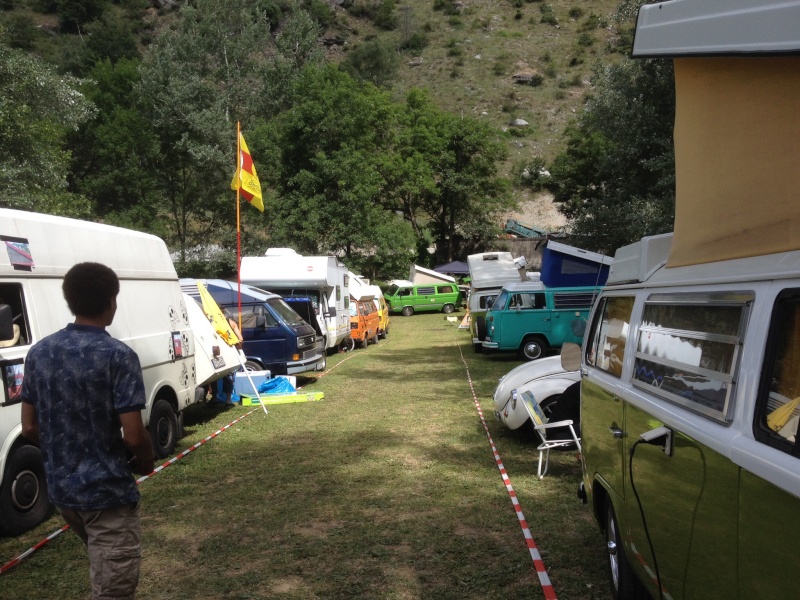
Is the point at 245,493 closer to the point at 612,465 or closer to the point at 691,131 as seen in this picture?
the point at 612,465

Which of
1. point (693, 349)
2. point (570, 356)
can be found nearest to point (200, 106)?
point (570, 356)

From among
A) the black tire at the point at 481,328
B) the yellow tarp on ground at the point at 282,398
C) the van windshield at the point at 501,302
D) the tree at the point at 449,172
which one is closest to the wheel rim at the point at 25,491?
the yellow tarp on ground at the point at 282,398

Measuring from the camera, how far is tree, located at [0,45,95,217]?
19344 mm

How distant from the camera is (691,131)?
300 centimetres

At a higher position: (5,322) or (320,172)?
(320,172)

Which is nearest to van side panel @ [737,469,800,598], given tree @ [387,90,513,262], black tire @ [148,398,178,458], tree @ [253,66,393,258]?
black tire @ [148,398,178,458]

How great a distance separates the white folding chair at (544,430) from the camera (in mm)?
7238

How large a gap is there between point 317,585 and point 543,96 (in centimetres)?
9342

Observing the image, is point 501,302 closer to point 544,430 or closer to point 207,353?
point 207,353

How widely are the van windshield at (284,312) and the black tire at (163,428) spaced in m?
5.70

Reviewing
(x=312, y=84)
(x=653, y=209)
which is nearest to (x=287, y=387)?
(x=653, y=209)

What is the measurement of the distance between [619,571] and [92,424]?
2.85 metres

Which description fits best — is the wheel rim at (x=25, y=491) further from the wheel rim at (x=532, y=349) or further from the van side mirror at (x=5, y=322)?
the wheel rim at (x=532, y=349)

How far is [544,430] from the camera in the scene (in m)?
7.53
